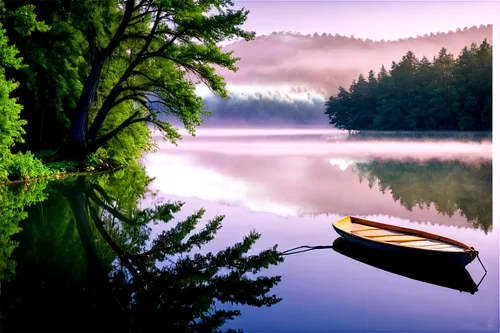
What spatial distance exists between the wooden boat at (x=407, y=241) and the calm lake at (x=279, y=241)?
17.2 inches

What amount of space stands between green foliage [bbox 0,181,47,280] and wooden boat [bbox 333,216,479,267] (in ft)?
22.7

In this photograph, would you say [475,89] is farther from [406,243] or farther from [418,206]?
[406,243]

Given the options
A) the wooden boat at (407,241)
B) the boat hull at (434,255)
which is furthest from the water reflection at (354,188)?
the boat hull at (434,255)

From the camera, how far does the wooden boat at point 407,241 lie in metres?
8.96

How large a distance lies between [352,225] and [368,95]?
89188 millimetres

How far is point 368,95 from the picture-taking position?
97.1 m

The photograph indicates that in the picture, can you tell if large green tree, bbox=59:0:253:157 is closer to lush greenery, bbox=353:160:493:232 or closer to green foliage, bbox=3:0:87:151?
green foliage, bbox=3:0:87:151

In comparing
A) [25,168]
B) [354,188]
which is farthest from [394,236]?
[25,168]

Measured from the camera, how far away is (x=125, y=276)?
8.46 m

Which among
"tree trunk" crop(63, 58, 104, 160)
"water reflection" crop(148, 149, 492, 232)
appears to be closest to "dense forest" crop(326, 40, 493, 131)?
"water reflection" crop(148, 149, 492, 232)

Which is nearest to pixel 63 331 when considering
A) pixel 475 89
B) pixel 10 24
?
pixel 10 24

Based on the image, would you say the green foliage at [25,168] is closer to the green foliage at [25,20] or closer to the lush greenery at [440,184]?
the green foliage at [25,20]

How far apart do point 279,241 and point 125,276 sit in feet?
14.9

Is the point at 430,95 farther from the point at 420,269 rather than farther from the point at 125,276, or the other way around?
the point at 125,276
